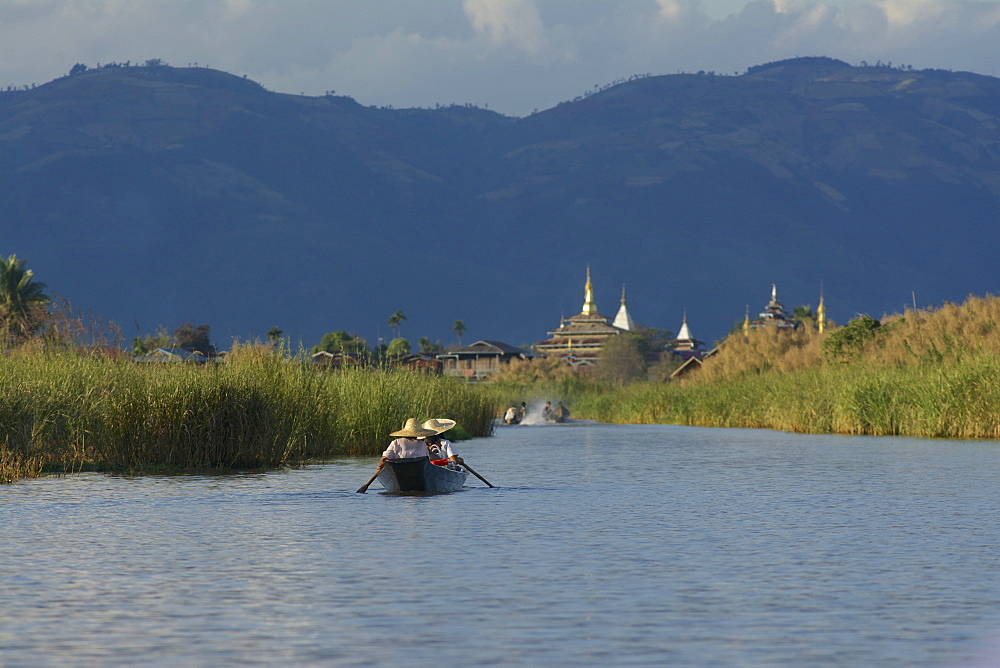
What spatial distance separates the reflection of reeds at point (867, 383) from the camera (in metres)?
36.2

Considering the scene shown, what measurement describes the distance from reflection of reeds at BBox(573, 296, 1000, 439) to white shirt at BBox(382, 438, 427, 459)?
18.3m

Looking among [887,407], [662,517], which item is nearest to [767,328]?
[887,407]

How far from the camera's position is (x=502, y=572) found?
1397cm

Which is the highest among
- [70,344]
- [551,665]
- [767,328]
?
[767,328]

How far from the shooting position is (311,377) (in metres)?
31.1

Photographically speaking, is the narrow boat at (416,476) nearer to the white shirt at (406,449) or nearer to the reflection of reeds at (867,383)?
the white shirt at (406,449)

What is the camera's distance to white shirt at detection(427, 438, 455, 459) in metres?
23.8

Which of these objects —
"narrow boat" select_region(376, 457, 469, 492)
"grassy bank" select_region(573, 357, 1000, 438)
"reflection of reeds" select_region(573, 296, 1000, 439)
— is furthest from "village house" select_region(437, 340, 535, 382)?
"narrow boat" select_region(376, 457, 469, 492)

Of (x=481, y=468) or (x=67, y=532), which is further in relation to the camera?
(x=481, y=468)

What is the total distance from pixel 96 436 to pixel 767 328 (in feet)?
146

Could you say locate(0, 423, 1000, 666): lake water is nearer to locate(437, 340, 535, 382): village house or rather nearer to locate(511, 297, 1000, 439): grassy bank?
locate(511, 297, 1000, 439): grassy bank

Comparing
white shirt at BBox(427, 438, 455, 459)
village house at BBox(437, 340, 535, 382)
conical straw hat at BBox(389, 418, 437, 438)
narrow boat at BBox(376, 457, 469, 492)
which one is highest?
village house at BBox(437, 340, 535, 382)

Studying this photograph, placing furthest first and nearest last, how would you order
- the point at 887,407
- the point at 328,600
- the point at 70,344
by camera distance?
the point at 887,407 → the point at 70,344 → the point at 328,600

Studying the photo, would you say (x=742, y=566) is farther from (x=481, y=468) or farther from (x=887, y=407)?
(x=887, y=407)
